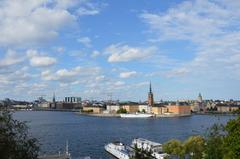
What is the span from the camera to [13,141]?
11023mm

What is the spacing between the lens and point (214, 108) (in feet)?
577

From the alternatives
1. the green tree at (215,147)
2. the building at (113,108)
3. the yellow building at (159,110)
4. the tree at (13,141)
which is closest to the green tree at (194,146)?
the green tree at (215,147)

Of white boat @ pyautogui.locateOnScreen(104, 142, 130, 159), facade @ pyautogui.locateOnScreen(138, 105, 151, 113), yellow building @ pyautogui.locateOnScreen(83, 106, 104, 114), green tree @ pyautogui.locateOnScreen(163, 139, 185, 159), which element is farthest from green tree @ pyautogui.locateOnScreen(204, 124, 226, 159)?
yellow building @ pyautogui.locateOnScreen(83, 106, 104, 114)

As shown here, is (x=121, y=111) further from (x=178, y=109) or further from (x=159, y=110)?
(x=178, y=109)

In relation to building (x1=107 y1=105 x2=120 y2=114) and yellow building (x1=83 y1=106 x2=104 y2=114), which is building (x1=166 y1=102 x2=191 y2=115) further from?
yellow building (x1=83 y1=106 x2=104 y2=114)

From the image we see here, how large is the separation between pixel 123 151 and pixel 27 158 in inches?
1166

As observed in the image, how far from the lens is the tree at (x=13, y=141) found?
Answer: 10.6 meters

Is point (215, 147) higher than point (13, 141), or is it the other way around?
point (13, 141)

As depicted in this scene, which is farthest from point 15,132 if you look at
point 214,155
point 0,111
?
point 214,155

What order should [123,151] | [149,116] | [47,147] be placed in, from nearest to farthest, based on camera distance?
1. [123,151]
2. [47,147]
3. [149,116]

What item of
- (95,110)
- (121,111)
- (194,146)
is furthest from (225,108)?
(194,146)

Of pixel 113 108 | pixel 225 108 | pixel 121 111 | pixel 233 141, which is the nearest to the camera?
pixel 233 141

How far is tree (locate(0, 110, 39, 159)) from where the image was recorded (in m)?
10.6

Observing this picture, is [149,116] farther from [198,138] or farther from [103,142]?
A: [198,138]
